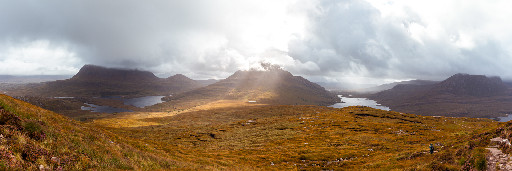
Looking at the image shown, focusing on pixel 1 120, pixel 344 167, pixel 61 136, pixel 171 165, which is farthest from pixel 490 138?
pixel 1 120

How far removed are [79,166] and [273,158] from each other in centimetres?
3600

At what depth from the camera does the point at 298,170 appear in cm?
3578

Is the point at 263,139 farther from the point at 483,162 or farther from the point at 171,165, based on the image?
the point at 483,162

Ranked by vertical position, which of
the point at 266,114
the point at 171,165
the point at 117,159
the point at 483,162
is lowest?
the point at 266,114

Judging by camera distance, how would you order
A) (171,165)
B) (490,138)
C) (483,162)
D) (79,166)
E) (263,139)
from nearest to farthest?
(79,166)
(483,162)
(490,138)
(171,165)
(263,139)

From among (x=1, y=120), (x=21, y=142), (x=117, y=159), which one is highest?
(x=1, y=120)

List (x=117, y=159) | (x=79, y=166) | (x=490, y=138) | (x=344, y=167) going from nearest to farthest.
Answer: (x=79, y=166) < (x=117, y=159) < (x=490, y=138) < (x=344, y=167)

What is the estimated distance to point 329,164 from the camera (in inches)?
1512

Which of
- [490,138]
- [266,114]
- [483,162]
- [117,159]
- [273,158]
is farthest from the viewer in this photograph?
[266,114]

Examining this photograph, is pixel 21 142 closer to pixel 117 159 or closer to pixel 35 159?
pixel 35 159

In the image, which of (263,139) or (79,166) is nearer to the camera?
(79,166)

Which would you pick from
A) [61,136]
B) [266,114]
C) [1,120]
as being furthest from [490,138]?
[266,114]

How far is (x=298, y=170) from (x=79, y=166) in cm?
3082

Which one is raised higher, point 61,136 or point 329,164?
point 61,136
